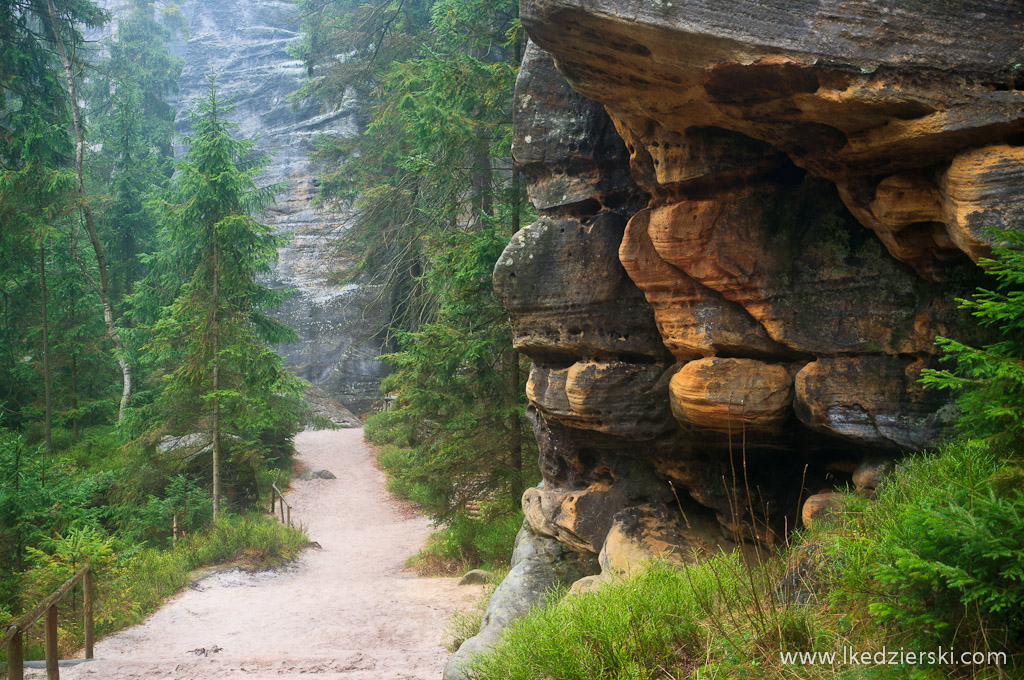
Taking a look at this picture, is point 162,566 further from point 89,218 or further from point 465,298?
point 89,218

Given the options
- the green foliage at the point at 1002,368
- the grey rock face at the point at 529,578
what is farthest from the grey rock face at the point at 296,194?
the green foliage at the point at 1002,368

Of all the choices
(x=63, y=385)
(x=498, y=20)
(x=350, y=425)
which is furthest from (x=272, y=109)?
(x=498, y=20)

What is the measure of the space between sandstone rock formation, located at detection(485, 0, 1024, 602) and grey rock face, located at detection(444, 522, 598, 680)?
11.0 inches

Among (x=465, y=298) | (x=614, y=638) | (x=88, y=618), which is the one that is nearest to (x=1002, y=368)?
(x=614, y=638)

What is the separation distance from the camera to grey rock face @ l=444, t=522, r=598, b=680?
7835mm

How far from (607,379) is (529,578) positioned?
288 cm

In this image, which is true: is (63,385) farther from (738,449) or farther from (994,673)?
(994,673)

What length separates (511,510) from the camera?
12.7 metres

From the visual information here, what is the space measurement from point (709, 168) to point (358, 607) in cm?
880

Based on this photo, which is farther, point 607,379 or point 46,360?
point 46,360

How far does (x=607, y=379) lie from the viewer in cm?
772

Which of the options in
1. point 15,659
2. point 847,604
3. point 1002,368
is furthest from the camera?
point 15,659

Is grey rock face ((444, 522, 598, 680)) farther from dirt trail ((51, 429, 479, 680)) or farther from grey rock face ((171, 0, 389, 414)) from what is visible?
grey rock face ((171, 0, 389, 414))

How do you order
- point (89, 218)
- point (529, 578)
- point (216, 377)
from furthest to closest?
point (89, 218)
point (216, 377)
point (529, 578)
